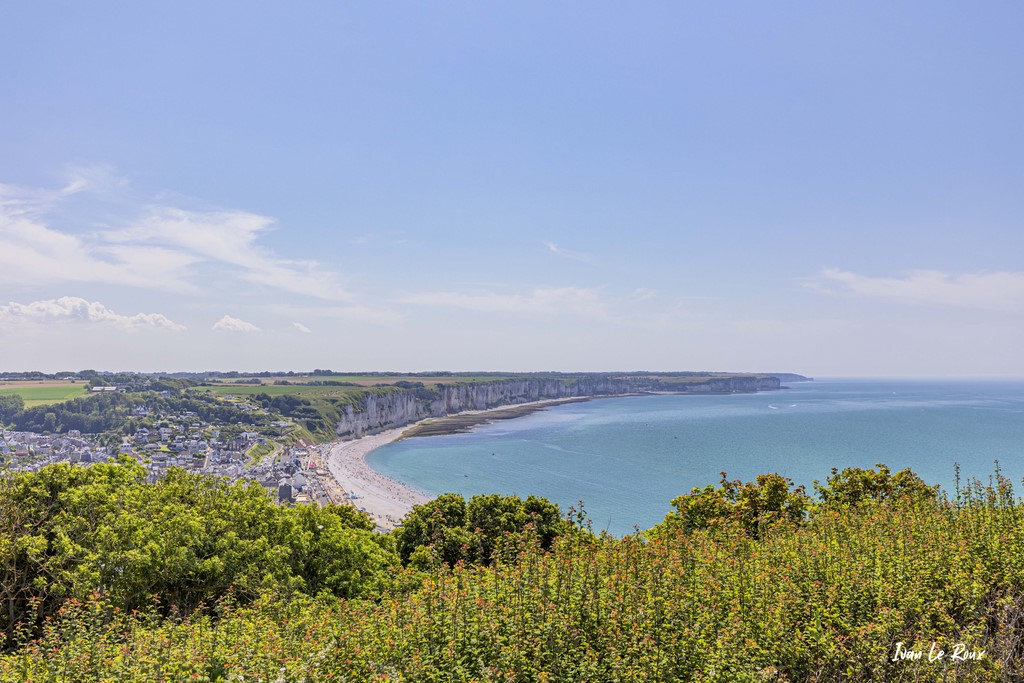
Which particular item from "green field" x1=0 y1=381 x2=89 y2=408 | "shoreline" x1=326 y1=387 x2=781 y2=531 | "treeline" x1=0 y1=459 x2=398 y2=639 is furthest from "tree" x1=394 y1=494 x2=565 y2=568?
"green field" x1=0 y1=381 x2=89 y2=408

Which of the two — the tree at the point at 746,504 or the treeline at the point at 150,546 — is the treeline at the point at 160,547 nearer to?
the treeline at the point at 150,546

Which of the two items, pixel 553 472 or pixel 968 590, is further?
pixel 553 472

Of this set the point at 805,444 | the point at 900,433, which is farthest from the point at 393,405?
the point at 900,433

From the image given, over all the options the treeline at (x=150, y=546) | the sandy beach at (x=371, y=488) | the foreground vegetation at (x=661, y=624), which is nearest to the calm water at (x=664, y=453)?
the sandy beach at (x=371, y=488)

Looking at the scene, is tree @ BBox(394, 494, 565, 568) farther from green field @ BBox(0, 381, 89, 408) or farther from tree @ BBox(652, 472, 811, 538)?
green field @ BBox(0, 381, 89, 408)

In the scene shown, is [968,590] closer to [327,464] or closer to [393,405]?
[327,464]
